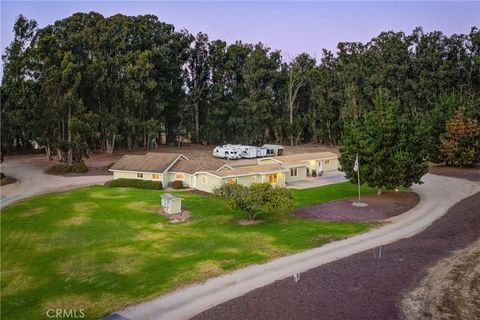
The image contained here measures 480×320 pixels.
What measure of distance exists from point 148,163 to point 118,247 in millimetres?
26757

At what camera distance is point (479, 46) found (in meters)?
82.6

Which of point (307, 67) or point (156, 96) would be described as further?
point (307, 67)

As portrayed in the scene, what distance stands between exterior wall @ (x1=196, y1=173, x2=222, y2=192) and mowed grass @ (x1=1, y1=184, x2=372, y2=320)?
482 centimetres

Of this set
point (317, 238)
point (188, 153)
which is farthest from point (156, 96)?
point (317, 238)

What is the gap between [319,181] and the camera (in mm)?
54500

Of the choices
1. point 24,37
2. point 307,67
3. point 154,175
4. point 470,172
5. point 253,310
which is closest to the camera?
point 253,310

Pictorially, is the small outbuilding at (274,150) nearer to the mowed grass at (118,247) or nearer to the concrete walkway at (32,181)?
the concrete walkway at (32,181)

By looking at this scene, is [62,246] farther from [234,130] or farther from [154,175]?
[234,130]

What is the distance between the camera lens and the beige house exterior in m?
47.5

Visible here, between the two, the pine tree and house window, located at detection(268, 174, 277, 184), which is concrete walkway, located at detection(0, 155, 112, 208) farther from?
the pine tree

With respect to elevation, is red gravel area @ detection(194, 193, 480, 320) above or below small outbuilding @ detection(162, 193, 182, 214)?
below

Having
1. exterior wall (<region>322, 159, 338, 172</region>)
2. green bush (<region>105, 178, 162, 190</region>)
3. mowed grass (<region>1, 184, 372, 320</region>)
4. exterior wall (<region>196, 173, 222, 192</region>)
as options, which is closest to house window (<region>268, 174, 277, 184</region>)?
exterior wall (<region>196, 173, 222, 192</region>)

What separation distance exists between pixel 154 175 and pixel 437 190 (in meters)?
32.8

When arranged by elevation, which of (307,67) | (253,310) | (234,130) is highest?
(307,67)
